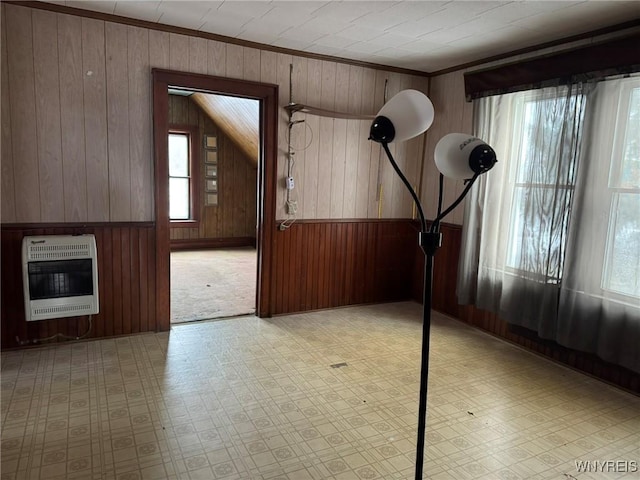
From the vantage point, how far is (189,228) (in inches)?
283

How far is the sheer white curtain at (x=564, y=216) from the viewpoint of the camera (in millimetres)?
2773

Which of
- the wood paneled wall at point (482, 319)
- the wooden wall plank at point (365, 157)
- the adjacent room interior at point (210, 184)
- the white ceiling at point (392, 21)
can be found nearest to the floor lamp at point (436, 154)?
the white ceiling at point (392, 21)

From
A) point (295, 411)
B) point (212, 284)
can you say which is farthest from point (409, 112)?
point (212, 284)

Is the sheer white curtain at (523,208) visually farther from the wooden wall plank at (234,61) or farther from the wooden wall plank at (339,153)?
the wooden wall plank at (234,61)

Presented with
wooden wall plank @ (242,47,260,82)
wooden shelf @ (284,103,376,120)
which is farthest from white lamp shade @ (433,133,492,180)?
wooden wall plank @ (242,47,260,82)

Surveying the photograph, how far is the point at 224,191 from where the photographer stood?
24.2ft

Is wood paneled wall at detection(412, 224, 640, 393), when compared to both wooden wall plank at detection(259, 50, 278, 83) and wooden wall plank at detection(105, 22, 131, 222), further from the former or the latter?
wooden wall plank at detection(105, 22, 131, 222)

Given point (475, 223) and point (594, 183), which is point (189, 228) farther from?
point (594, 183)

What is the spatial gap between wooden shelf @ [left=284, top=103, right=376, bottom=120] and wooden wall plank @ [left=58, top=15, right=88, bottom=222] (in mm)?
1600

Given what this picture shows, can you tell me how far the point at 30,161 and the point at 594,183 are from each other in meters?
3.75

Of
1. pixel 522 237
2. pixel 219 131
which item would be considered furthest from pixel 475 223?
pixel 219 131

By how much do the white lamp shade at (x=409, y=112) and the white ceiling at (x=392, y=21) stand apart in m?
1.49

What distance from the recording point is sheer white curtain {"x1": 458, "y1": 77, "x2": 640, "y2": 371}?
2773 millimetres

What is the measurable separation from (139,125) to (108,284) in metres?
1.22
